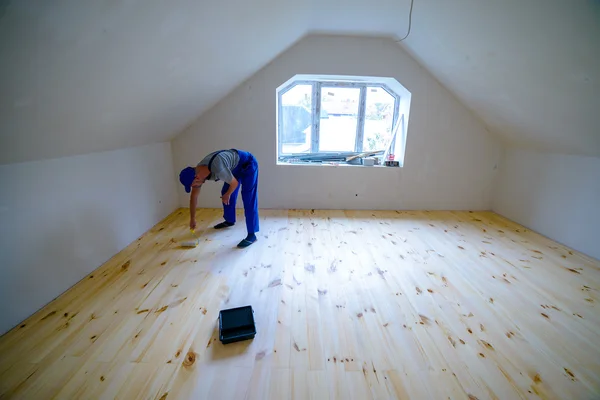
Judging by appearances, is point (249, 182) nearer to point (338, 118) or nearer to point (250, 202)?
point (250, 202)

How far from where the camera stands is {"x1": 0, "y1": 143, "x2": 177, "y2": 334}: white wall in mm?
1619

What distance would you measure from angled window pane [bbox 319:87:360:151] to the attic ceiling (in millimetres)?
893

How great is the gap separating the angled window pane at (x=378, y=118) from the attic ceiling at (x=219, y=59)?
745mm

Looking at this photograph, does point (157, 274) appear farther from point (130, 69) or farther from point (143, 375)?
point (130, 69)

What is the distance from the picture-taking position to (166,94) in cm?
224

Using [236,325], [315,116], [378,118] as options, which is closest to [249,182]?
[236,325]

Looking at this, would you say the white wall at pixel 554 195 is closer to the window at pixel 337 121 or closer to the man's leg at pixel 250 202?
the window at pixel 337 121

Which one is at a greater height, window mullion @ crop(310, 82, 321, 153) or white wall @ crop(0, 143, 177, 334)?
window mullion @ crop(310, 82, 321, 153)

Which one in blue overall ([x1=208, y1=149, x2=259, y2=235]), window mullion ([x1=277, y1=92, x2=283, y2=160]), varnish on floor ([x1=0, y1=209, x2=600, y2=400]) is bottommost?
varnish on floor ([x1=0, y1=209, x2=600, y2=400])

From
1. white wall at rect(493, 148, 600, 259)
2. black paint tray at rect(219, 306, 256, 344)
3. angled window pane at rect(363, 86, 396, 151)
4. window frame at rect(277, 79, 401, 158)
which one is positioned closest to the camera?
black paint tray at rect(219, 306, 256, 344)

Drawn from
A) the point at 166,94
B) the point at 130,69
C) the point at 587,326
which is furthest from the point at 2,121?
the point at 587,326

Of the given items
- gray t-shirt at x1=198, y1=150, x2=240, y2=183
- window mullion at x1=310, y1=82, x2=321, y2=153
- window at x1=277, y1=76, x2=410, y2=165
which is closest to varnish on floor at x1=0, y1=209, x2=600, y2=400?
gray t-shirt at x1=198, y1=150, x2=240, y2=183

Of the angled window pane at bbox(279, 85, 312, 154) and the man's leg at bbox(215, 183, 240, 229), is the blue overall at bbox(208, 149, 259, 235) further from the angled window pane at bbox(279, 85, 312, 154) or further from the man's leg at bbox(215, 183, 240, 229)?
the angled window pane at bbox(279, 85, 312, 154)

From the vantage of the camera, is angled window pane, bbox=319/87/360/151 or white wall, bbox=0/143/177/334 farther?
angled window pane, bbox=319/87/360/151
